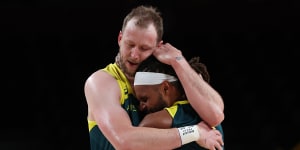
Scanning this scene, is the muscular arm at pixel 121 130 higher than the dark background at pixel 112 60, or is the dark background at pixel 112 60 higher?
the muscular arm at pixel 121 130

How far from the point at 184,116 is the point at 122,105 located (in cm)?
38

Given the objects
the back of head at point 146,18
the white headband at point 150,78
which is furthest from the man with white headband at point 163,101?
the back of head at point 146,18

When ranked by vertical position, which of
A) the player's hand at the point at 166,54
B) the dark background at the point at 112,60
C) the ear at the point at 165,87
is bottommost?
the dark background at the point at 112,60

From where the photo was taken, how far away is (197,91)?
3359 mm

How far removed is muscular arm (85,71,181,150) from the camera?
3.16 m

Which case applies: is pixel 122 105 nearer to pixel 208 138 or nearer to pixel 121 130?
pixel 121 130

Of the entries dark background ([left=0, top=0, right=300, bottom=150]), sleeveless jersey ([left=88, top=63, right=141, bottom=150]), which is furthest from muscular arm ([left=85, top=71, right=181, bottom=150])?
dark background ([left=0, top=0, right=300, bottom=150])

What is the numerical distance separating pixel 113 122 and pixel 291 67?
20.0 feet

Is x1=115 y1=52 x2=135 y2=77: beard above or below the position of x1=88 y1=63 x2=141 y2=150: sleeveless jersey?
above

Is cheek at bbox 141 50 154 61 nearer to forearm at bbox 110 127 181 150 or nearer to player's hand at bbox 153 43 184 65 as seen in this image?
player's hand at bbox 153 43 184 65

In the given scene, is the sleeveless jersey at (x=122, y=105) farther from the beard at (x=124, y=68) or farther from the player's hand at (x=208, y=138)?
the player's hand at (x=208, y=138)

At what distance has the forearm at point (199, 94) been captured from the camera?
334cm

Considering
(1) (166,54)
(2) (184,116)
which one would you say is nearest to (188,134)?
(2) (184,116)

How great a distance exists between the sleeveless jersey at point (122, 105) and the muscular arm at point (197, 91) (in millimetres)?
275
